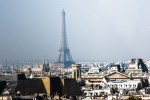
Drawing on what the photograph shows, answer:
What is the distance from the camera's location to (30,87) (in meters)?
62.0

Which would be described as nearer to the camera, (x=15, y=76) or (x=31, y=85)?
(x=31, y=85)

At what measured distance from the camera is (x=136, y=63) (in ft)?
360

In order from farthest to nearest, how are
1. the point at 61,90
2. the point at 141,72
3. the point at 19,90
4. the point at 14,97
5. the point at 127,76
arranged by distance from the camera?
the point at 141,72
the point at 127,76
the point at 61,90
the point at 19,90
the point at 14,97

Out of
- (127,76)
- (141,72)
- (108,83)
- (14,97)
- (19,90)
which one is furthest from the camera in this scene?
(141,72)

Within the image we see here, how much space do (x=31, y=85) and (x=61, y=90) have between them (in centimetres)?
404

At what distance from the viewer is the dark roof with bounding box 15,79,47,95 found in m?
61.0

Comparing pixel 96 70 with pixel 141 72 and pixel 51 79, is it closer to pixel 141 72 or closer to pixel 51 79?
pixel 141 72

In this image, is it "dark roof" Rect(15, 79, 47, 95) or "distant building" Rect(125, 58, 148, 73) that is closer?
"dark roof" Rect(15, 79, 47, 95)

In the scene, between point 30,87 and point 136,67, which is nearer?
point 30,87

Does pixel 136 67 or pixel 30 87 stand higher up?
pixel 136 67

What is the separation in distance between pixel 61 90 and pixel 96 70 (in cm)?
4983

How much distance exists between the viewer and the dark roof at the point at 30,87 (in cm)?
6096

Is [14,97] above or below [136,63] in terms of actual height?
below

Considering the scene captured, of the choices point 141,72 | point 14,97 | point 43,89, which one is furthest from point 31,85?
point 141,72
